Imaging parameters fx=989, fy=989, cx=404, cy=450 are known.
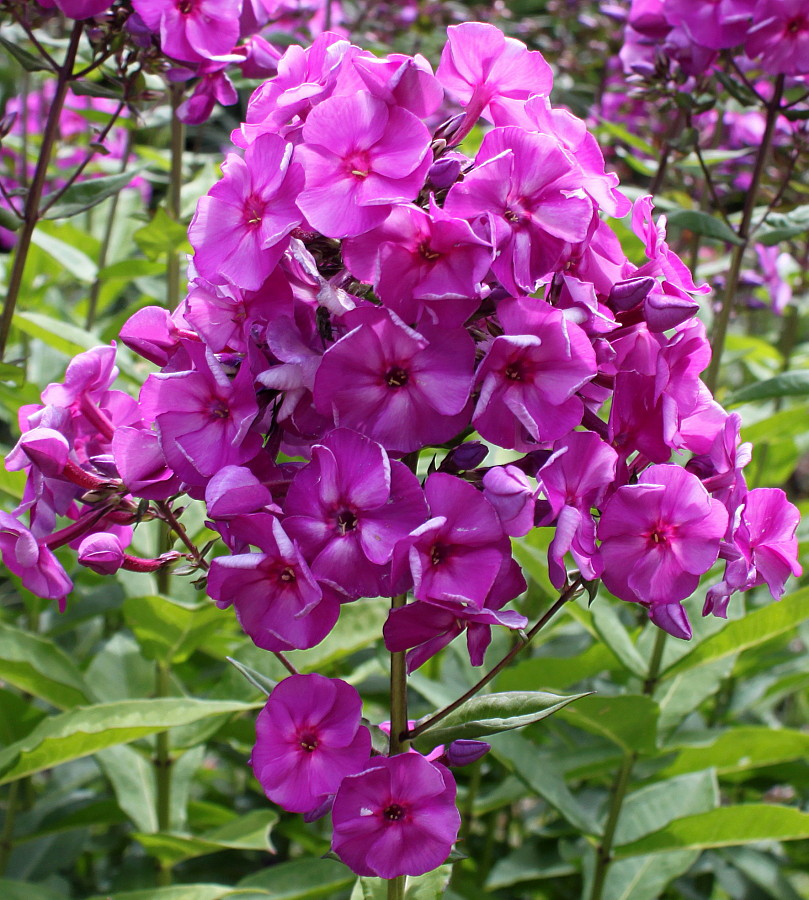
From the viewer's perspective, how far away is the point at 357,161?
76cm

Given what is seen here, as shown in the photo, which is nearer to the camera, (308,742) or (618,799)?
(308,742)

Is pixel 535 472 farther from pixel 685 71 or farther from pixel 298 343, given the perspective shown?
pixel 685 71

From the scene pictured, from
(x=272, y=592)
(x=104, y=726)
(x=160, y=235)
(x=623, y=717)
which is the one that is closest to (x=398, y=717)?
(x=272, y=592)

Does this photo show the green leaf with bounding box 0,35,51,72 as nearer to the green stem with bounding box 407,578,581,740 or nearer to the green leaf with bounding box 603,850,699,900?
the green stem with bounding box 407,578,581,740

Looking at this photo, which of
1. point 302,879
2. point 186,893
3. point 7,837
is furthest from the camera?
point 7,837

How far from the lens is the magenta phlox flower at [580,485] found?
0.75 meters

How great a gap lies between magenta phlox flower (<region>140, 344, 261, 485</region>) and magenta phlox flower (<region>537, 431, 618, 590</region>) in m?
0.24

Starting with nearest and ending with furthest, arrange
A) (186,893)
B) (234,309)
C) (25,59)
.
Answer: (234,309) → (186,893) → (25,59)

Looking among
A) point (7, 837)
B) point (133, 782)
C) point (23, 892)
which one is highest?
point (23, 892)

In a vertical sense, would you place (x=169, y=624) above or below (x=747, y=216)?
below

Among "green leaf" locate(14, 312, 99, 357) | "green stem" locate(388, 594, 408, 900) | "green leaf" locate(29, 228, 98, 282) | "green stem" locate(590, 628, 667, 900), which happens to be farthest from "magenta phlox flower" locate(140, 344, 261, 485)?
"green leaf" locate(29, 228, 98, 282)

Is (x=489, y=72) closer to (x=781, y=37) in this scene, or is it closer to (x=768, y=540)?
(x=768, y=540)

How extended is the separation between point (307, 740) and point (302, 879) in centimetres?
77

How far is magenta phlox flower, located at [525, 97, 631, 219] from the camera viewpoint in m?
0.82
